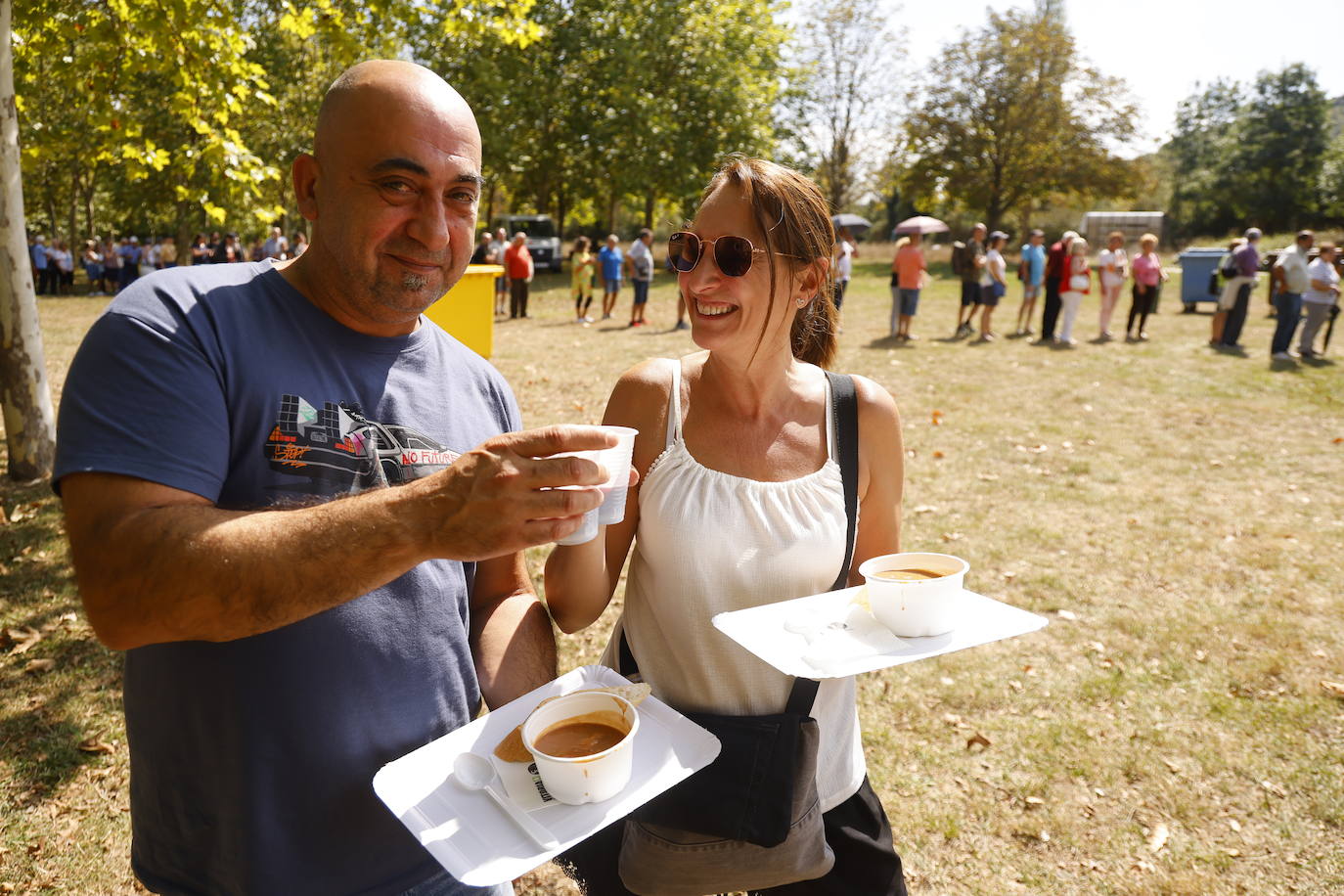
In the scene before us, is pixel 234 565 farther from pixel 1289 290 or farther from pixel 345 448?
pixel 1289 290

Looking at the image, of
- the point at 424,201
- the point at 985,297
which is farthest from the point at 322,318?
the point at 985,297

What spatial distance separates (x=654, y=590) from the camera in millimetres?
2162

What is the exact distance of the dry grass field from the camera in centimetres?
348

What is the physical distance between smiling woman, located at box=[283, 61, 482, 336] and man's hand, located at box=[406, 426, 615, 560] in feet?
2.12

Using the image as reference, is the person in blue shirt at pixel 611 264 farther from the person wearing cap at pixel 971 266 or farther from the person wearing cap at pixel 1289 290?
the person wearing cap at pixel 1289 290

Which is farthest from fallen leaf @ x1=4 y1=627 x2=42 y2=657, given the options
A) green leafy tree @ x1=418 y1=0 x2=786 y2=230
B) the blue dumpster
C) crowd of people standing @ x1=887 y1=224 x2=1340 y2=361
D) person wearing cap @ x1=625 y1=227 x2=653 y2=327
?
green leafy tree @ x1=418 y1=0 x2=786 y2=230

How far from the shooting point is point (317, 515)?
1.35 meters

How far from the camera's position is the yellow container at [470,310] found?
8.31 metres

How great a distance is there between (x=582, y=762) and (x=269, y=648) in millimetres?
648

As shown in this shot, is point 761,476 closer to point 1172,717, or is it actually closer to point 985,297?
point 1172,717

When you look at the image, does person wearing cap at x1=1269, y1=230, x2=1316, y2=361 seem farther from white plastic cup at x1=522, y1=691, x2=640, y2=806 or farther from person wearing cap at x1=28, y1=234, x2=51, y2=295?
person wearing cap at x1=28, y1=234, x2=51, y2=295

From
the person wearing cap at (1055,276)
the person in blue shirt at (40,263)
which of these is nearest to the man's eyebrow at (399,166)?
the person wearing cap at (1055,276)

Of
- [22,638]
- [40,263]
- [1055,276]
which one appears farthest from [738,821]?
[40,263]

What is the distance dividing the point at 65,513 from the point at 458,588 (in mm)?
743
